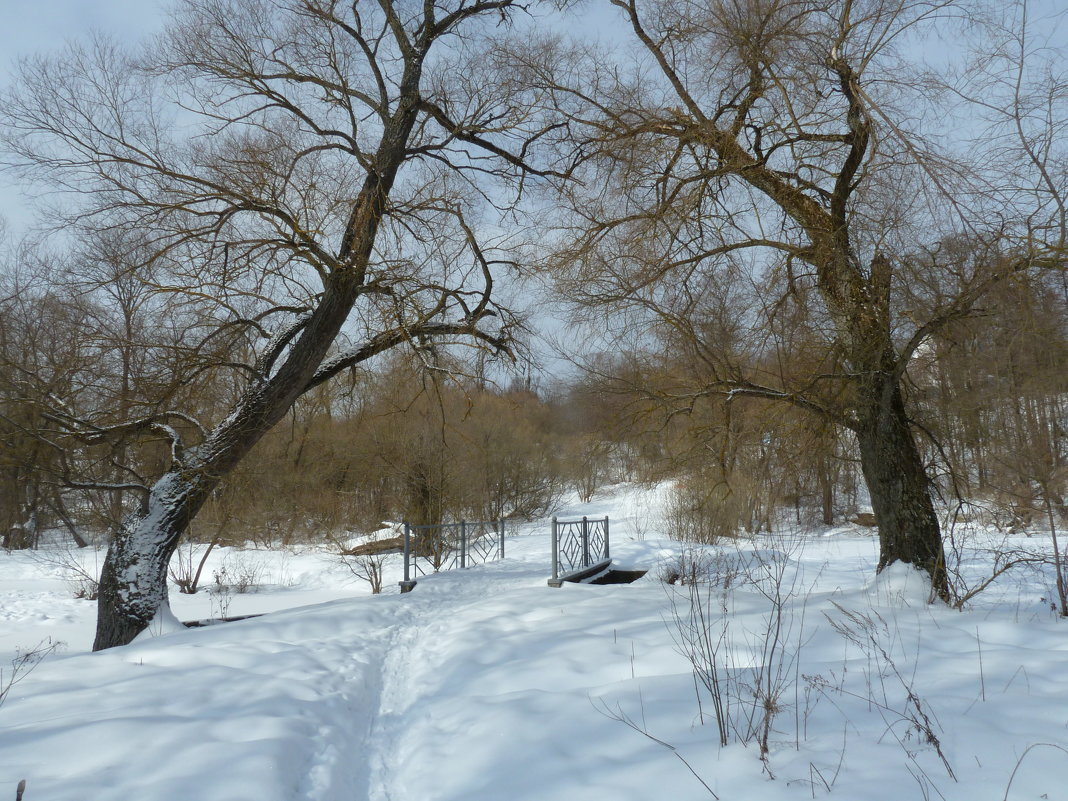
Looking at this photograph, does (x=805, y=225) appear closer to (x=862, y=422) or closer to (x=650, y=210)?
(x=650, y=210)

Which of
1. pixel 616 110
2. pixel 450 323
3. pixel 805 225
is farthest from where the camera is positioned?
pixel 450 323

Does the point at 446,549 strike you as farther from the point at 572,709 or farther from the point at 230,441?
the point at 572,709

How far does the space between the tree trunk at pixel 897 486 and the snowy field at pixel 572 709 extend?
35 centimetres

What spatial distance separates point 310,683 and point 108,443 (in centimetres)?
551

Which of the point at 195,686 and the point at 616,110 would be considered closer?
the point at 195,686

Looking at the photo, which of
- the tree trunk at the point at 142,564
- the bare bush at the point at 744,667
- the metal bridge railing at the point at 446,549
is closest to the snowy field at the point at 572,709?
the bare bush at the point at 744,667

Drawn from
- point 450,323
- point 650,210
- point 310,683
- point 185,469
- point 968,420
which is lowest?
point 310,683

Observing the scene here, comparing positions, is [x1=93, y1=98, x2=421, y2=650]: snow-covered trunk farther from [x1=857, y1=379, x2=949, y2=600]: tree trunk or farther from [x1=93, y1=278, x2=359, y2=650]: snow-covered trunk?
[x1=857, y1=379, x2=949, y2=600]: tree trunk

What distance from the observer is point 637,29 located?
6746 millimetres

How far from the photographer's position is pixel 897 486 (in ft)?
21.1

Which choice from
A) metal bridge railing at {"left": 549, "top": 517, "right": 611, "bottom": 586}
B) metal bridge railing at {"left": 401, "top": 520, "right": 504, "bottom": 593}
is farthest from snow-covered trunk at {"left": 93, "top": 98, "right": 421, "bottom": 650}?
metal bridge railing at {"left": 401, "top": 520, "right": 504, "bottom": 593}

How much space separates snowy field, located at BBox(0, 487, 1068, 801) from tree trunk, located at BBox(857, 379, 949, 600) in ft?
1.15

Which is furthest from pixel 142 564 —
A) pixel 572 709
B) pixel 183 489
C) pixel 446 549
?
pixel 446 549

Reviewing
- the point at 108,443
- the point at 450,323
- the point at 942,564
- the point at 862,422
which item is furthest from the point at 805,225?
the point at 108,443
